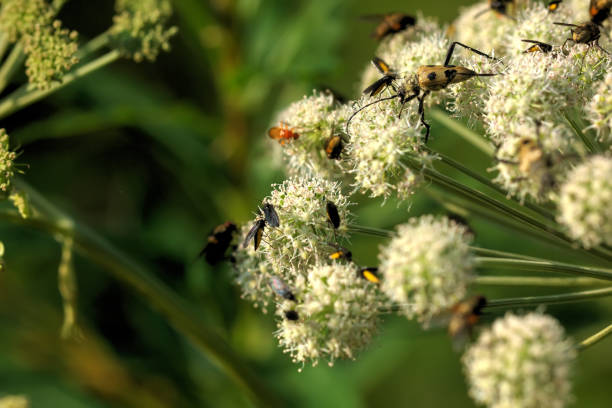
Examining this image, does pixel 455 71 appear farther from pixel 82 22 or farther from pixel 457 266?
pixel 82 22

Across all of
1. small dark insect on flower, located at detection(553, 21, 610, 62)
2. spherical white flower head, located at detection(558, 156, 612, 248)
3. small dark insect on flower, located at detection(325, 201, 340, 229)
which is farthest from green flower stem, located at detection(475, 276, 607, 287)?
small dark insect on flower, located at detection(553, 21, 610, 62)

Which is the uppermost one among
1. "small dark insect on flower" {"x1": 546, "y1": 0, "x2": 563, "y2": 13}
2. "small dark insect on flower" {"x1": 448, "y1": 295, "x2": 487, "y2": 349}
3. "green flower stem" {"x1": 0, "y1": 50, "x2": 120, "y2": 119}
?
"small dark insect on flower" {"x1": 546, "y1": 0, "x2": 563, "y2": 13}

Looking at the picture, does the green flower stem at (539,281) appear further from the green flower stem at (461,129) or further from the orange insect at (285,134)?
the orange insect at (285,134)

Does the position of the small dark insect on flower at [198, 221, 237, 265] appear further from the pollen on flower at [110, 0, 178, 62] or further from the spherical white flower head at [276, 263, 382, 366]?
the pollen on flower at [110, 0, 178, 62]

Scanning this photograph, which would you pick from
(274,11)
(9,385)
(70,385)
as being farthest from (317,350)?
(274,11)

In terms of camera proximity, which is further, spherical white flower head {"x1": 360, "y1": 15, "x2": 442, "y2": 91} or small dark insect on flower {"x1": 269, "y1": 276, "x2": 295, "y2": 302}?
spherical white flower head {"x1": 360, "y1": 15, "x2": 442, "y2": 91}

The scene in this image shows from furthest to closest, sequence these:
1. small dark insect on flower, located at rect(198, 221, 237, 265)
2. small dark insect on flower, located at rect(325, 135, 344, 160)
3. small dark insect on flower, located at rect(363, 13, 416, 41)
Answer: small dark insect on flower, located at rect(363, 13, 416, 41), small dark insect on flower, located at rect(198, 221, 237, 265), small dark insect on flower, located at rect(325, 135, 344, 160)

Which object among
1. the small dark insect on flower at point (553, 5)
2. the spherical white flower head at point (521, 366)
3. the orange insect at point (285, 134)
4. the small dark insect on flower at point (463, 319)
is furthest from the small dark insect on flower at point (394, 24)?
the spherical white flower head at point (521, 366)
